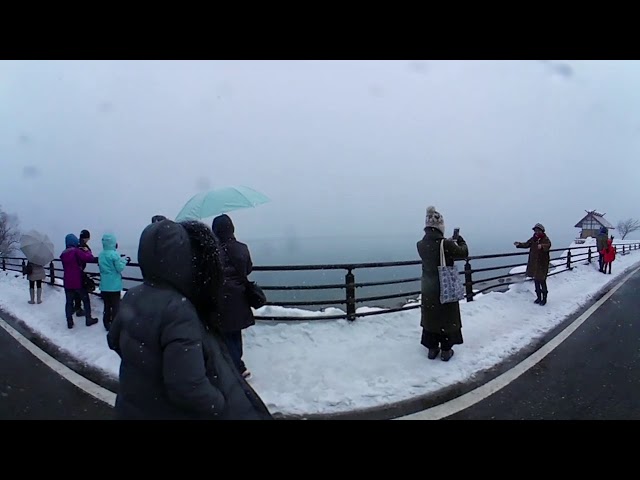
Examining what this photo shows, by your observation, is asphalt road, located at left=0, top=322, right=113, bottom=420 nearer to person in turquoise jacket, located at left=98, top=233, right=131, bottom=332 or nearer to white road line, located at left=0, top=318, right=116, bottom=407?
white road line, located at left=0, top=318, right=116, bottom=407

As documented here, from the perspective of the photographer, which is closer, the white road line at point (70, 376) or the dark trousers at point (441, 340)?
the white road line at point (70, 376)

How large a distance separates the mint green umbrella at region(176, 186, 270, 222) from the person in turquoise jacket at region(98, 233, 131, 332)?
2.48 meters

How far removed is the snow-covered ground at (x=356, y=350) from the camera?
3.62 meters

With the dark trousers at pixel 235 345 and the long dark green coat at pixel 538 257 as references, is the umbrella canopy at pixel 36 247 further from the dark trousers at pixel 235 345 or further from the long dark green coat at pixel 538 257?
the long dark green coat at pixel 538 257

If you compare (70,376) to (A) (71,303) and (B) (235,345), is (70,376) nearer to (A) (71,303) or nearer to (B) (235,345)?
(B) (235,345)

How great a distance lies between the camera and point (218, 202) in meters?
3.90

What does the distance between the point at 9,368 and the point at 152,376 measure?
4.92 metres

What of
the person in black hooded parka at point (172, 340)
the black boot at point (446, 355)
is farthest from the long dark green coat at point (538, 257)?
the person in black hooded parka at point (172, 340)

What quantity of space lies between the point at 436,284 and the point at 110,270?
214 inches

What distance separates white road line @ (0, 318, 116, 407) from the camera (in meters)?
3.60

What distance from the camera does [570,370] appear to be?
4090 millimetres

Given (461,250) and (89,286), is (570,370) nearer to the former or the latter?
(461,250)

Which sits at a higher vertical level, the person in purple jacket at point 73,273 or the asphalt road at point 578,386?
the person in purple jacket at point 73,273

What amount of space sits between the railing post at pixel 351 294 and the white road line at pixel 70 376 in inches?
141
